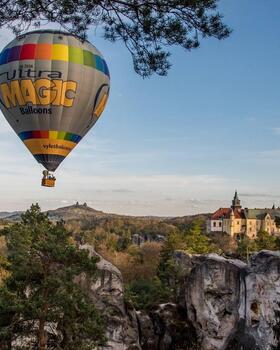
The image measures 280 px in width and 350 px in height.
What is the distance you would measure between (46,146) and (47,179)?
102cm

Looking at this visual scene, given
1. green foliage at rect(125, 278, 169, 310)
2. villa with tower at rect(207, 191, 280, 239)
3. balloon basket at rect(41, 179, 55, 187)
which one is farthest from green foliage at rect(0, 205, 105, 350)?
villa with tower at rect(207, 191, 280, 239)

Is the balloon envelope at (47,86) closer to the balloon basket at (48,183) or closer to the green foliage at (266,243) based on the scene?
the balloon basket at (48,183)

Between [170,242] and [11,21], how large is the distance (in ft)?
100

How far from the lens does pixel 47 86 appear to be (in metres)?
13.2

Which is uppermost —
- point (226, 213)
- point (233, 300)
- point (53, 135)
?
point (226, 213)

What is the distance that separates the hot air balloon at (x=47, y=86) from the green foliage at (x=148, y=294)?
40.7ft

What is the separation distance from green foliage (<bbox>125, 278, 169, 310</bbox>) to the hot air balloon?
12416 millimetres

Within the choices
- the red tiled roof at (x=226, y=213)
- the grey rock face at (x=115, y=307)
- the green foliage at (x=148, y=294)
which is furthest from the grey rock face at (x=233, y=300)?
the red tiled roof at (x=226, y=213)

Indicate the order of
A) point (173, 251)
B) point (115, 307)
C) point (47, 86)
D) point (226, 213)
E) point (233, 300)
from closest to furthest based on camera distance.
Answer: point (47, 86), point (115, 307), point (233, 300), point (173, 251), point (226, 213)

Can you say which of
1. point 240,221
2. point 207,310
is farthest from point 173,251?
point 240,221

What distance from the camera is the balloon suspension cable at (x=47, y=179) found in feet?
46.7

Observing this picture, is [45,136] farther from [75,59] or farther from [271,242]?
[271,242]

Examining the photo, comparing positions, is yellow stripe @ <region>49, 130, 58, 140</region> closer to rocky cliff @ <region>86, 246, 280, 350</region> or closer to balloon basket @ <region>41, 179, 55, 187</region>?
balloon basket @ <region>41, 179, 55, 187</region>

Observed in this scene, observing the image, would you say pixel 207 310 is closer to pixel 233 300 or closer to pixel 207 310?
pixel 207 310
